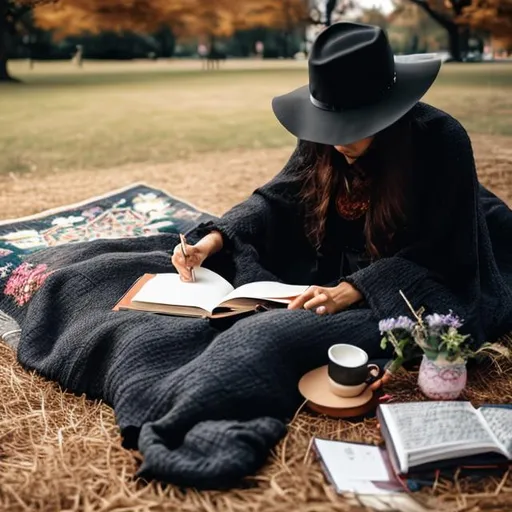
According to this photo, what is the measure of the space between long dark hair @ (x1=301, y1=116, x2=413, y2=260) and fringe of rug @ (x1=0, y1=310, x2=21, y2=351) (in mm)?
875

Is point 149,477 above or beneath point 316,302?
beneath

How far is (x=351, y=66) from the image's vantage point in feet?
4.89

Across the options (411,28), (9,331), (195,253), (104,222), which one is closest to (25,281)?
(9,331)

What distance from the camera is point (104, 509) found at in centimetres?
122

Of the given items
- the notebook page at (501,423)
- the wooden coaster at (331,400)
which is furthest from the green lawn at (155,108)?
the notebook page at (501,423)

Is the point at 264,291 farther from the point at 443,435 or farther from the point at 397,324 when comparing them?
the point at 443,435

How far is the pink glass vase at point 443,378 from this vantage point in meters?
1.47

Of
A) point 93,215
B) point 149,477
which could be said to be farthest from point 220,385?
point 93,215

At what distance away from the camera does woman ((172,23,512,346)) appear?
1.52m

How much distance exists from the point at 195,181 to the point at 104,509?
9.41 ft

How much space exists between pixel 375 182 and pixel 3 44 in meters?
3.89

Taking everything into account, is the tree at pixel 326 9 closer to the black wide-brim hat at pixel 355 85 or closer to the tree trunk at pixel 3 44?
the tree trunk at pixel 3 44

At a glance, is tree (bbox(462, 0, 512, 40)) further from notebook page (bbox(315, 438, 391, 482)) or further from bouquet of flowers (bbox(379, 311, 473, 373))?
notebook page (bbox(315, 438, 391, 482))

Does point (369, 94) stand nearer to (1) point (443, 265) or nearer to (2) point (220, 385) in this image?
(1) point (443, 265)
